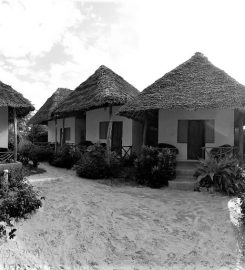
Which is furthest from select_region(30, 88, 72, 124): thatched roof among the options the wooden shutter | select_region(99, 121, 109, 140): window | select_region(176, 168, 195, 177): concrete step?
select_region(176, 168, 195, 177): concrete step

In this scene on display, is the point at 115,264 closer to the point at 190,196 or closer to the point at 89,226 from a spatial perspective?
the point at 89,226

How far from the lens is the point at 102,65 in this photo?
14.8 m

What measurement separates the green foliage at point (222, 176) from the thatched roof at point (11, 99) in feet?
23.4

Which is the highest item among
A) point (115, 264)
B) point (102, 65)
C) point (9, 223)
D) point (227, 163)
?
point (102, 65)

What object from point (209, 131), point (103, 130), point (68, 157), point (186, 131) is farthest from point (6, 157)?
point (209, 131)

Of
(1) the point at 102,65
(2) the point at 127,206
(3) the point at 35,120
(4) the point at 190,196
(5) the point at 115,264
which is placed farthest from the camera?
(3) the point at 35,120

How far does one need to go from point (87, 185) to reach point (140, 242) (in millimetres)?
4455

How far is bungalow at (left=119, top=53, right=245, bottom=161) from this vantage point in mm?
10070

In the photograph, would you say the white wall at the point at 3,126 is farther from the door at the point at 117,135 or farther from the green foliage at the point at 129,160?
the door at the point at 117,135

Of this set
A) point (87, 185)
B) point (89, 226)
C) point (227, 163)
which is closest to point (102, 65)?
point (87, 185)

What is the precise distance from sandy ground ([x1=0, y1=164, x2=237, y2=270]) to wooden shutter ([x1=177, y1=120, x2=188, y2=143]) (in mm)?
4115

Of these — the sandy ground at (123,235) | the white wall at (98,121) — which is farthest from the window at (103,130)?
the sandy ground at (123,235)

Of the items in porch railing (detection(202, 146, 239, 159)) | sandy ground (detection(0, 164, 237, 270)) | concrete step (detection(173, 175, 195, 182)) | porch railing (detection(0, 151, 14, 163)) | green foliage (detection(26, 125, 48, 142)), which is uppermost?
green foliage (detection(26, 125, 48, 142))

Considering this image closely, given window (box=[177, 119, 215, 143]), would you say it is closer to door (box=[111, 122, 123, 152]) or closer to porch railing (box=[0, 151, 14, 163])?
door (box=[111, 122, 123, 152])
